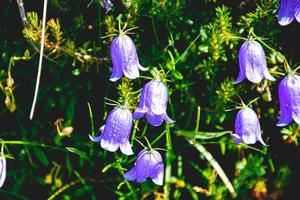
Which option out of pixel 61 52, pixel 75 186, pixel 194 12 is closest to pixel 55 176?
pixel 75 186

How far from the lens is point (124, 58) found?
8.29ft

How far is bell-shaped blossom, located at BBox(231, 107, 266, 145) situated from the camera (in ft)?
8.43

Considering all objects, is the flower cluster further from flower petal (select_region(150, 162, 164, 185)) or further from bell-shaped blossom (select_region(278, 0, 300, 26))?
bell-shaped blossom (select_region(278, 0, 300, 26))

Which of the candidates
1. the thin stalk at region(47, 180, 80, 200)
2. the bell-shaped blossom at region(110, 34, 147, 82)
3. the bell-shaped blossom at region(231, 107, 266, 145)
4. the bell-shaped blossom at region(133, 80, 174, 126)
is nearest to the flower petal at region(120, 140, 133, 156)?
the bell-shaped blossom at region(133, 80, 174, 126)

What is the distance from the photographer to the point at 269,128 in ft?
10.2

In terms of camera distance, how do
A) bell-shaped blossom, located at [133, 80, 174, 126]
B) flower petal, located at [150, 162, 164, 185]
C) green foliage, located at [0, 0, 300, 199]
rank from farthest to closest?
1. green foliage, located at [0, 0, 300, 199]
2. flower petal, located at [150, 162, 164, 185]
3. bell-shaped blossom, located at [133, 80, 174, 126]

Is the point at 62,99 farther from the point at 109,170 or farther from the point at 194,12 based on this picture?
the point at 194,12

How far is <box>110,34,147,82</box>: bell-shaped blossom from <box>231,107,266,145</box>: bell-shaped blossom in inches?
17.5

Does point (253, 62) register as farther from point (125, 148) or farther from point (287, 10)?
point (125, 148)

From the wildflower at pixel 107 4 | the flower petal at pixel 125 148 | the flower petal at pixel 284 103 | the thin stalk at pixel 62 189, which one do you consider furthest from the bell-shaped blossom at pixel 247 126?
the thin stalk at pixel 62 189

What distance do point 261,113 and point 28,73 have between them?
3.71ft

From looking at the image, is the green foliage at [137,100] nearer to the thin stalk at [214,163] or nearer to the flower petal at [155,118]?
the thin stalk at [214,163]

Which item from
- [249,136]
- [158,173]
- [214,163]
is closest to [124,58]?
[158,173]

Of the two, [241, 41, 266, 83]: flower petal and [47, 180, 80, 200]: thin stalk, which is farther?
[47, 180, 80, 200]: thin stalk
